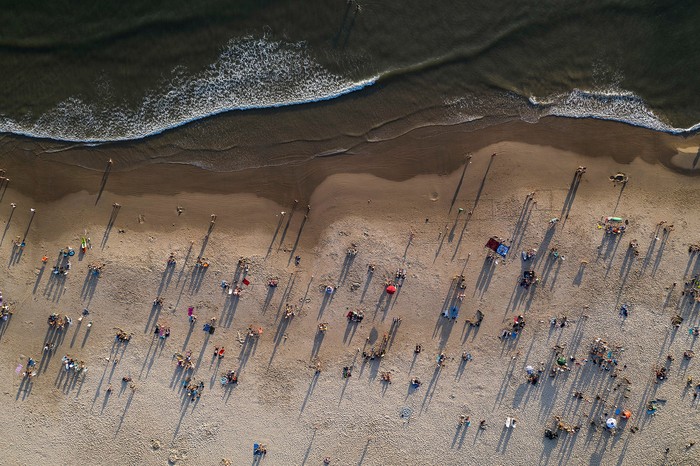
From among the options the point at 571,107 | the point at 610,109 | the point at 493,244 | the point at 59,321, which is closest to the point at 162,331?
the point at 59,321

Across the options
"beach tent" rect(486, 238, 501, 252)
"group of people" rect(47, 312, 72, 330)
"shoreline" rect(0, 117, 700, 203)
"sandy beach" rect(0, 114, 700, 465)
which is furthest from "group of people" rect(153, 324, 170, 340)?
"beach tent" rect(486, 238, 501, 252)

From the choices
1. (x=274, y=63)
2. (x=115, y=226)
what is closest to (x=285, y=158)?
(x=274, y=63)

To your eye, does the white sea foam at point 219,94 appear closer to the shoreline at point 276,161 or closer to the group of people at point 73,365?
the shoreline at point 276,161

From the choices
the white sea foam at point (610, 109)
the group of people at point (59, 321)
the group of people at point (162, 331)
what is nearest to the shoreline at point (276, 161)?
the white sea foam at point (610, 109)

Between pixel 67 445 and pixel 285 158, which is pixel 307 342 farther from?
pixel 67 445

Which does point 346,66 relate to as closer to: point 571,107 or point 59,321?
point 571,107

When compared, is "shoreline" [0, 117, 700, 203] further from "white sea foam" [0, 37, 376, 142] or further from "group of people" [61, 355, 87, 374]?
"group of people" [61, 355, 87, 374]
